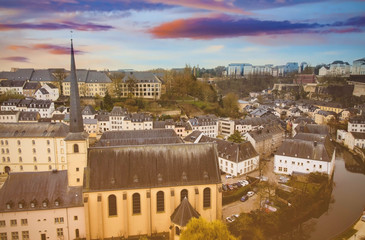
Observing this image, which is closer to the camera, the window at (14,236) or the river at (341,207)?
the window at (14,236)

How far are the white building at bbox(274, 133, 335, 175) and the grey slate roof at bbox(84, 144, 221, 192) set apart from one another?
2650 cm

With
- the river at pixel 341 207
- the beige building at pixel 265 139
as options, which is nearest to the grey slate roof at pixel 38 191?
the river at pixel 341 207

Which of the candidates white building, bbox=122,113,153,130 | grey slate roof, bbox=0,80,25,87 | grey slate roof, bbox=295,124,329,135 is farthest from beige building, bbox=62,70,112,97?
grey slate roof, bbox=295,124,329,135

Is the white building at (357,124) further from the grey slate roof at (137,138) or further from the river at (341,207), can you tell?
the grey slate roof at (137,138)

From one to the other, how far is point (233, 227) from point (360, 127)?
215ft

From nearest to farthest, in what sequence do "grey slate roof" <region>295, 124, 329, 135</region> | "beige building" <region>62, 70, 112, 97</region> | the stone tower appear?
the stone tower < "grey slate roof" <region>295, 124, 329, 135</region> < "beige building" <region>62, 70, 112, 97</region>

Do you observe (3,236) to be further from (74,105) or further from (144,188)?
(74,105)

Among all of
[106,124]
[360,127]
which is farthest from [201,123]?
[360,127]

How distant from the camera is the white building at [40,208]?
3044 cm

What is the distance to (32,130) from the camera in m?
Result: 55.0

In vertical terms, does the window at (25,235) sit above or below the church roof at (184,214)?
below

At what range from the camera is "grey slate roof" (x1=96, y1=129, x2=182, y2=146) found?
5759 centimetres

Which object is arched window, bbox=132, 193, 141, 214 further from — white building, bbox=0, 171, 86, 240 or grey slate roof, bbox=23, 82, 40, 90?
grey slate roof, bbox=23, 82, 40, 90

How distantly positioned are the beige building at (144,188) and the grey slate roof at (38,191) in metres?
2.51
